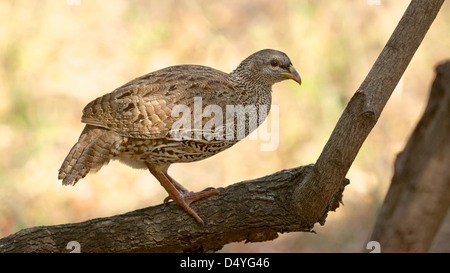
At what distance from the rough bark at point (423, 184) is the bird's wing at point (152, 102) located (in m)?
1.95

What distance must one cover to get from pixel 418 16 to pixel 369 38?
6.12 m

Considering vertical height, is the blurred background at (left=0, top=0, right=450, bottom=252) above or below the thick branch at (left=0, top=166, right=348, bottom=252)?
above

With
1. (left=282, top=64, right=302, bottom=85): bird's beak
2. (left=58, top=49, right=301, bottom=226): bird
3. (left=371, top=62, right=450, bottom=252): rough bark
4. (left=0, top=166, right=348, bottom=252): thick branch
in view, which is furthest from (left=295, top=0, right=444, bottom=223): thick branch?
(left=371, top=62, right=450, bottom=252): rough bark

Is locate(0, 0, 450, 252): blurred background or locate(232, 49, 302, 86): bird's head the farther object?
locate(0, 0, 450, 252): blurred background

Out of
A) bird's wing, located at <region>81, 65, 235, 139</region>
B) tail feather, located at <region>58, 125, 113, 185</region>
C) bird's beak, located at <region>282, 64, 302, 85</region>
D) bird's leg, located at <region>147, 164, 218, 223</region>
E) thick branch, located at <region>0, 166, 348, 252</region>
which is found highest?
bird's beak, located at <region>282, 64, 302, 85</region>

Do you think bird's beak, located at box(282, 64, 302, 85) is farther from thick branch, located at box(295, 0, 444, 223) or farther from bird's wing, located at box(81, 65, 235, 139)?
thick branch, located at box(295, 0, 444, 223)

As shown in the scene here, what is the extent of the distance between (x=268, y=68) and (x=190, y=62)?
5.01m

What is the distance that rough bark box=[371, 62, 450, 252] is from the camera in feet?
18.2

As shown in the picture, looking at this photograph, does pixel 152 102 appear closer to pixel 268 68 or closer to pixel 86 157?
pixel 86 157

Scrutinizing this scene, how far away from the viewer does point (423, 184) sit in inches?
219

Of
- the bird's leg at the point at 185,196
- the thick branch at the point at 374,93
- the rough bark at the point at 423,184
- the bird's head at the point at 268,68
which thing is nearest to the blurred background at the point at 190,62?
the rough bark at the point at 423,184

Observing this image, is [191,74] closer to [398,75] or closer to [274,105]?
[398,75]

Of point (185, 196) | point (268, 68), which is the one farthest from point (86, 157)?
point (268, 68)
